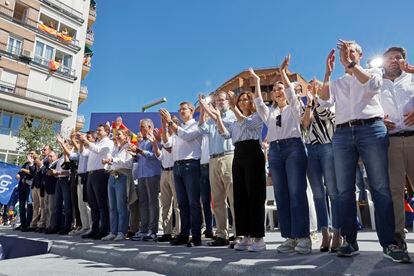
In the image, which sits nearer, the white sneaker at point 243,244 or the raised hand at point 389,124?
the raised hand at point 389,124

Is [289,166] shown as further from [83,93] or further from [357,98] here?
[83,93]

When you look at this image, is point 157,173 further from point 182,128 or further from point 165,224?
point 182,128

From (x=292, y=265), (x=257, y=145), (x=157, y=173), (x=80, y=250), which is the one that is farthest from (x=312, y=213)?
(x=80, y=250)

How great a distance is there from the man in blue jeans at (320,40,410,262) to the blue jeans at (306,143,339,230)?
1.96ft

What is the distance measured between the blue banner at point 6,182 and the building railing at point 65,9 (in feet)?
70.5

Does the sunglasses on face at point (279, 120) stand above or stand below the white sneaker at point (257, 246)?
above

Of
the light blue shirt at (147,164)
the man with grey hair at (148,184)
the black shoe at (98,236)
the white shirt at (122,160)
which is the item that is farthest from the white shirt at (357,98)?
the black shoe at (98,236)

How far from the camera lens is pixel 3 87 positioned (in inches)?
940

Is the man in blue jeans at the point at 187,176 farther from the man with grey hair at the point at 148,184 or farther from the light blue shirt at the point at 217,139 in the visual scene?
the man with grey hair at the point at 148,184

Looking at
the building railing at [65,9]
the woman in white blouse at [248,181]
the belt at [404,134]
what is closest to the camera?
the belt at [404,134]

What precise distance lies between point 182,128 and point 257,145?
1.22m

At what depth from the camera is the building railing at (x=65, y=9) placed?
90.4 feet

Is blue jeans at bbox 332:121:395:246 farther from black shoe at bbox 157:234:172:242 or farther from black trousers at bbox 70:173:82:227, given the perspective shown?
black trousers at bbox 70:173:82:227

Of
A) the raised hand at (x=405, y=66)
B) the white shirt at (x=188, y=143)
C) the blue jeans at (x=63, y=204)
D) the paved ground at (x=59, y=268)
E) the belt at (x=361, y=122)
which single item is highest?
the raised hand at (x=405, y=66)
